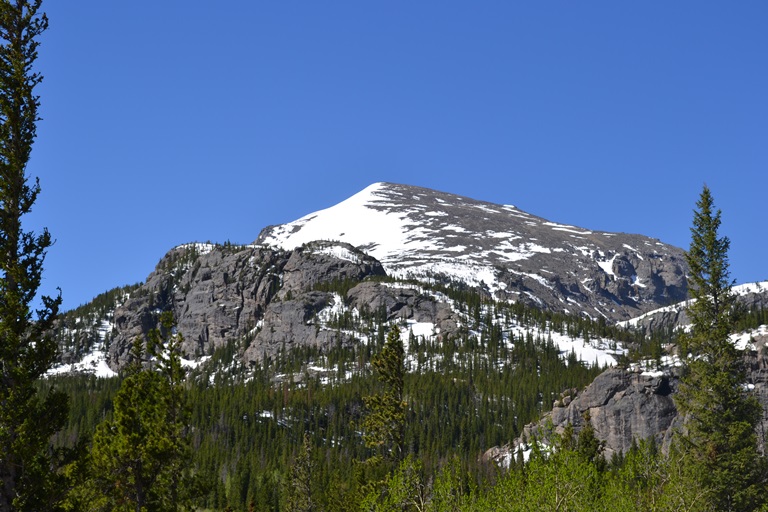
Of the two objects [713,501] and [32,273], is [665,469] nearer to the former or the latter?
[713,501]

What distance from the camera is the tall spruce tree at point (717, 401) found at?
1743 inches

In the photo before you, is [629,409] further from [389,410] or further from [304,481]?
[389,410]

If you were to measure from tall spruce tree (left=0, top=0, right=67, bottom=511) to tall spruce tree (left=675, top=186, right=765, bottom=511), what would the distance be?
108 feet

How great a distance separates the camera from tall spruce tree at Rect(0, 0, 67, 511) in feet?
98.5

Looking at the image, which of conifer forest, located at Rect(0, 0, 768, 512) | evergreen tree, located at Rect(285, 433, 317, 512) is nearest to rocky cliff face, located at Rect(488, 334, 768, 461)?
evergreen tree, located at Rect(285, 433, 317, 512)

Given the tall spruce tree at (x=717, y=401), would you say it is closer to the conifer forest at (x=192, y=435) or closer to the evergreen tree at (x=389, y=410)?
the conifer forest at (x=192, y=435)

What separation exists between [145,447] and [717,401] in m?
31.9

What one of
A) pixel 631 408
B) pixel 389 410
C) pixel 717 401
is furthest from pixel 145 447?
pixel 631 408

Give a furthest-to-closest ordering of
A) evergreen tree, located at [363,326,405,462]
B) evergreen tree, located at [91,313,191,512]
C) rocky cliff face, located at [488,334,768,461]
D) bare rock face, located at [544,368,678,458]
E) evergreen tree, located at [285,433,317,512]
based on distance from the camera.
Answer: bare rock face, located at [544,368,678,458]
rocky cliff face, located at [488,334,768,461]
evergreen tree, located at [285,433,317,512]
evergreen tree, located at [363,326,405,462]
evergreen tree, located at [91,313,191,512]

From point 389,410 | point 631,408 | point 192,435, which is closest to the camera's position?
point 192,435

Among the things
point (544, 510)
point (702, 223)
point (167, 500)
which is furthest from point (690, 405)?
Result: point (167, 500)

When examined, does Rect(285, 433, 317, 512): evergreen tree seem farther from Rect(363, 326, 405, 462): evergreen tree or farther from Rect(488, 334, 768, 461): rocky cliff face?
Rect(488, 334, 768, 461): rocky cliff face

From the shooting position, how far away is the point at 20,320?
103 ft

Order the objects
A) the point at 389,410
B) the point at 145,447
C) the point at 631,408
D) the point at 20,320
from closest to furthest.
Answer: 1. the point at 20,320
2. the point at 145,447
3. the point at 389,410
4. the point at 631,408
